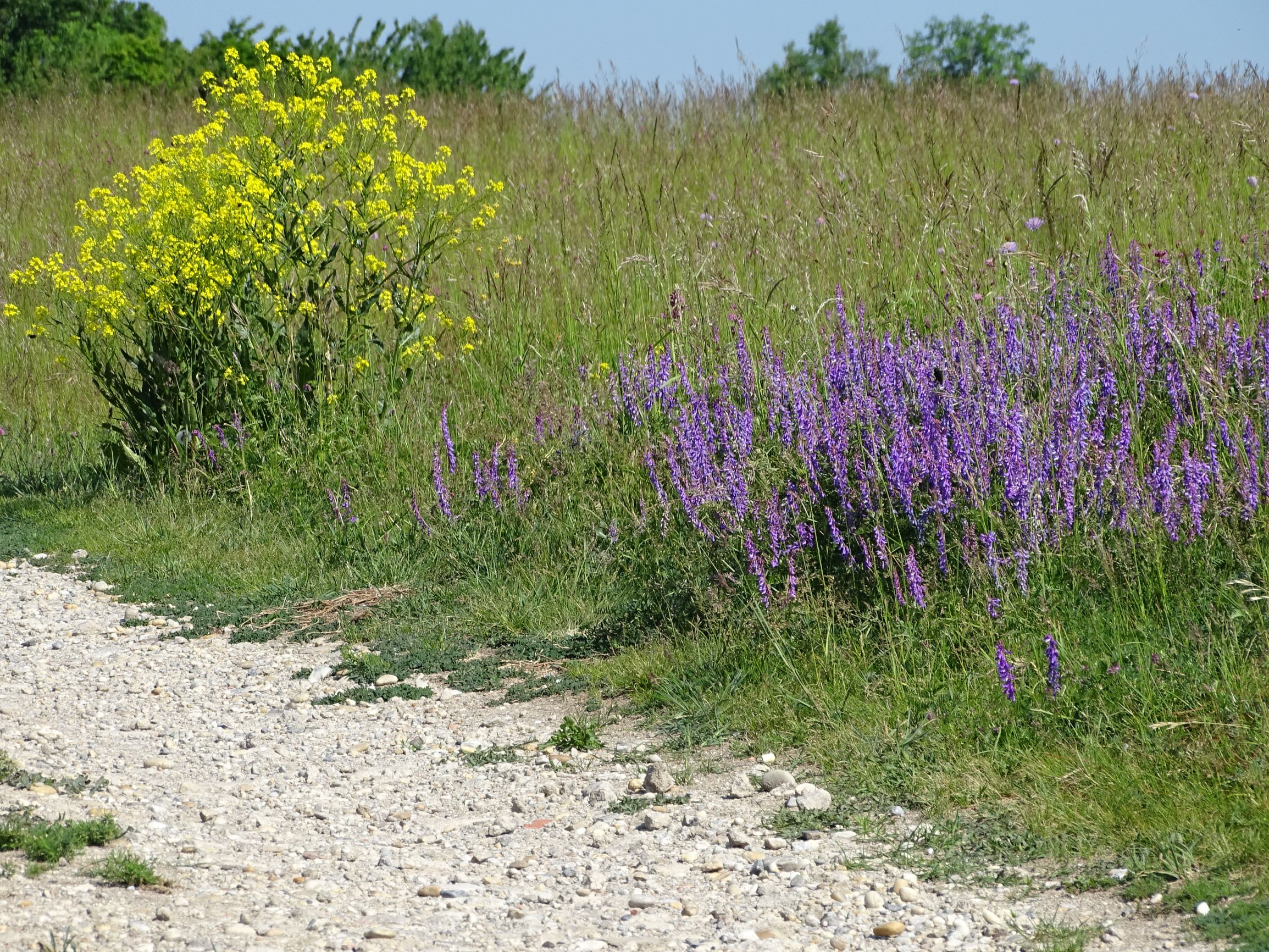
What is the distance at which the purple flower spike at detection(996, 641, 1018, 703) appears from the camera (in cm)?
395

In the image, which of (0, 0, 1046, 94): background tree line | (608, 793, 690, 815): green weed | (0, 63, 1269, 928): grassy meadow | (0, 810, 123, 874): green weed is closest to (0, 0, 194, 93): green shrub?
(0, 0, 1046, 94): background tree line

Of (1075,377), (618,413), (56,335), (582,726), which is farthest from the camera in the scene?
(56,335)

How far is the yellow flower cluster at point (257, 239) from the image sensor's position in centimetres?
750

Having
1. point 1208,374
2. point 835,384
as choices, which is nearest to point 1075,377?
point 1208,374

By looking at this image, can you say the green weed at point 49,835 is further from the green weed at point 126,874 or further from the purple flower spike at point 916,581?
the purple flower spike at point 916,581

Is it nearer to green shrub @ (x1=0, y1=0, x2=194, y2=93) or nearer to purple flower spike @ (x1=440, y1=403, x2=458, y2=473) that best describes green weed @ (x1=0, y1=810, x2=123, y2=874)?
purple flower spike @ (x1=440, y1=403, x2=458, y2=473)

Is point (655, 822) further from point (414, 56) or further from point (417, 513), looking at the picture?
point (414, 56)

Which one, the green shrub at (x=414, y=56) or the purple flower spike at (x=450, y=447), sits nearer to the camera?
the purple flower spike at (x=450, y=447)

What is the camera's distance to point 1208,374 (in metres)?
5.21

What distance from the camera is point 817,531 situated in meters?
5.12

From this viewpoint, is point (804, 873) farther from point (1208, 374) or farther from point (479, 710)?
point (1208, 374)

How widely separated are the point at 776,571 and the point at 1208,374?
194 centimetres

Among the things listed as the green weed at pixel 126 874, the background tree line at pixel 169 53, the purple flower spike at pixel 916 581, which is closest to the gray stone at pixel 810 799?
the purple flower spike at pixel 916 581

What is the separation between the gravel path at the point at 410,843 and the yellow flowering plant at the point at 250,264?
A: 258cm
